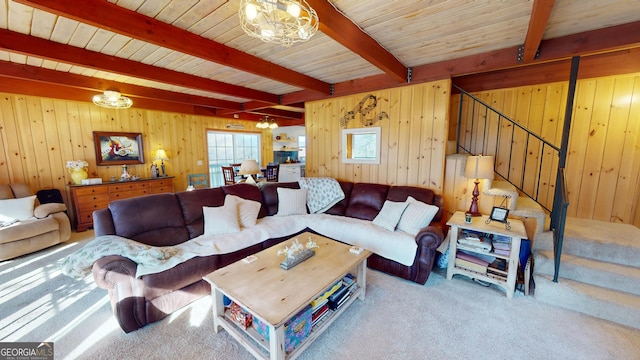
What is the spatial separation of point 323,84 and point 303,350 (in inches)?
134

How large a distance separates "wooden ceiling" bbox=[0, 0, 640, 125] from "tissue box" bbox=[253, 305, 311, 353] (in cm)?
203

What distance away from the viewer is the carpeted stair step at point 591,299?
6.17ft

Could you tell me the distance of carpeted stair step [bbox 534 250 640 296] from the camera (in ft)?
6.69

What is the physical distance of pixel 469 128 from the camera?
3.71m

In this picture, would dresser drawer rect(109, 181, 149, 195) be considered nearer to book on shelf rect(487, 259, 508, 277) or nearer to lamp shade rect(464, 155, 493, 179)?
lamp shade rect(464, 155, 493, 179)

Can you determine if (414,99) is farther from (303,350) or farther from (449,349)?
(303,350)

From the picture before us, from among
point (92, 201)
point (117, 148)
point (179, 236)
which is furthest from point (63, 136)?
point (179, 236)

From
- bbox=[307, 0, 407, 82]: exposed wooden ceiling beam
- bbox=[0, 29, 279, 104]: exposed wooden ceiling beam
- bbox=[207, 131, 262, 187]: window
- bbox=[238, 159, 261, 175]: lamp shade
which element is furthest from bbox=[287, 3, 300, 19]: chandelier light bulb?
bbox=[207, 131, 262, 187]: window

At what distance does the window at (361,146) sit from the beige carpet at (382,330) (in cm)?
201

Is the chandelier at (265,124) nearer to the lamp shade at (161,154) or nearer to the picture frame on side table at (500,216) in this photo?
the lamp shade at (161,154)

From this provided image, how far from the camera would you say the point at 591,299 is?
1.99 m

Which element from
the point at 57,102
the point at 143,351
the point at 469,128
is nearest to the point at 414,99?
the point at 469,128

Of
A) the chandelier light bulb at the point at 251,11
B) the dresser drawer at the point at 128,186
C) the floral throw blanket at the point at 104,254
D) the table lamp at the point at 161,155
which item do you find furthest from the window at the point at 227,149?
the chandelier light bulb at the point at 251,11

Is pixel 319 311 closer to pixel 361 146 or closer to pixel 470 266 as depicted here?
pixel 470 266
